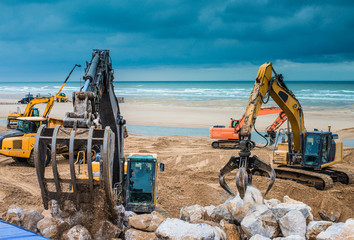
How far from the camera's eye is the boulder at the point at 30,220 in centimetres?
747

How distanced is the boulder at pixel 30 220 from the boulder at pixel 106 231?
1.34m

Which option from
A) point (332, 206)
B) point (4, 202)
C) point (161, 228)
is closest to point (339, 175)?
point (332, 206)

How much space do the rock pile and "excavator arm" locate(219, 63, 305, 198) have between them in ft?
3.01

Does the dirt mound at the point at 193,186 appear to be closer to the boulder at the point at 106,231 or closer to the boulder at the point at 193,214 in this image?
the boulder at the point at 193,214

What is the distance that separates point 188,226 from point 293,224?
2089 mm

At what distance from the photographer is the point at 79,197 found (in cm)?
676

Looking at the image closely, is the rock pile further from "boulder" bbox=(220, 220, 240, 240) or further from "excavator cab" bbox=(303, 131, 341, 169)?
"excavator cab" bbox=(303, 131, 341, 169)

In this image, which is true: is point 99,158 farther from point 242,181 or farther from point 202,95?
point 202,95

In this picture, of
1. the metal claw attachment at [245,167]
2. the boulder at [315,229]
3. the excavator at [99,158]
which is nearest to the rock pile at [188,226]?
the boulder at [315,229]

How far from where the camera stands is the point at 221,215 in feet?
28.2

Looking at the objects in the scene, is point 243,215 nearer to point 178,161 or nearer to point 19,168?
point 178,161

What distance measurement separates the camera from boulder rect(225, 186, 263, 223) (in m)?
8.19

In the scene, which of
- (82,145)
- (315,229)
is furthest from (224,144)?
(82,145)

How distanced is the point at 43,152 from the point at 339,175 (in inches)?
444
